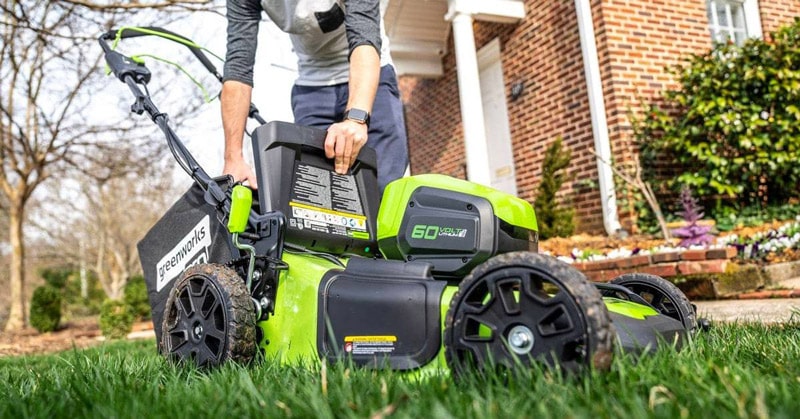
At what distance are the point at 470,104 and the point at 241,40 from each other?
218 inches

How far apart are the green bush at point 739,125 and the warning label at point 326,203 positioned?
16.9 ft

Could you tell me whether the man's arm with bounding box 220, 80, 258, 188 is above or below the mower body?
above

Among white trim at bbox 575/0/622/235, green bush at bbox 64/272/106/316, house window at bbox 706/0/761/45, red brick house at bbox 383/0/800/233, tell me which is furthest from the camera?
green bush at bbox 64/272/106/316

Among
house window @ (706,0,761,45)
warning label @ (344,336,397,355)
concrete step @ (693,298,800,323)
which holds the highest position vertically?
house window @ (706,0,761,45)

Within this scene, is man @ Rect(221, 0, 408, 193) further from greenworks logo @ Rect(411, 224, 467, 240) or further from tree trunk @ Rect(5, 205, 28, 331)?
tree trunk @ Rect(5, 205, 28, 331)

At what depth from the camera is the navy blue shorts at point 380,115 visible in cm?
244

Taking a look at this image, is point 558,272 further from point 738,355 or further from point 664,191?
point 664,191

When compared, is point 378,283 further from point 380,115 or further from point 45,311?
point 45,311

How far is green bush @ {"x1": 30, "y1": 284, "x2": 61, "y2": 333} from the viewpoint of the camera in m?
10.6

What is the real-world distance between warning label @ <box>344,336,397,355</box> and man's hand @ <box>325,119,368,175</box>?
0.63 metres

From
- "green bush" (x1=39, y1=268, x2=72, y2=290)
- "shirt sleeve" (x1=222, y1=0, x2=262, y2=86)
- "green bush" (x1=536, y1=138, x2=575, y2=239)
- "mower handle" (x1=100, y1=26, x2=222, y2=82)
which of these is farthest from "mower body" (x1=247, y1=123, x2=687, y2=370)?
"green bush" (x1=39, y1=268, x2=72, y2=290)

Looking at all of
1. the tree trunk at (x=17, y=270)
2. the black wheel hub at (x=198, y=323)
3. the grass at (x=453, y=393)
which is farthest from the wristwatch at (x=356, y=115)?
the tree trunk at (x=17, y=270)

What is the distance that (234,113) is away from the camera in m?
2.47

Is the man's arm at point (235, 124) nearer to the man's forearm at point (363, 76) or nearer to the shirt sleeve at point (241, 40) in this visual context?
the shirt sleeve at point (241, 40)
